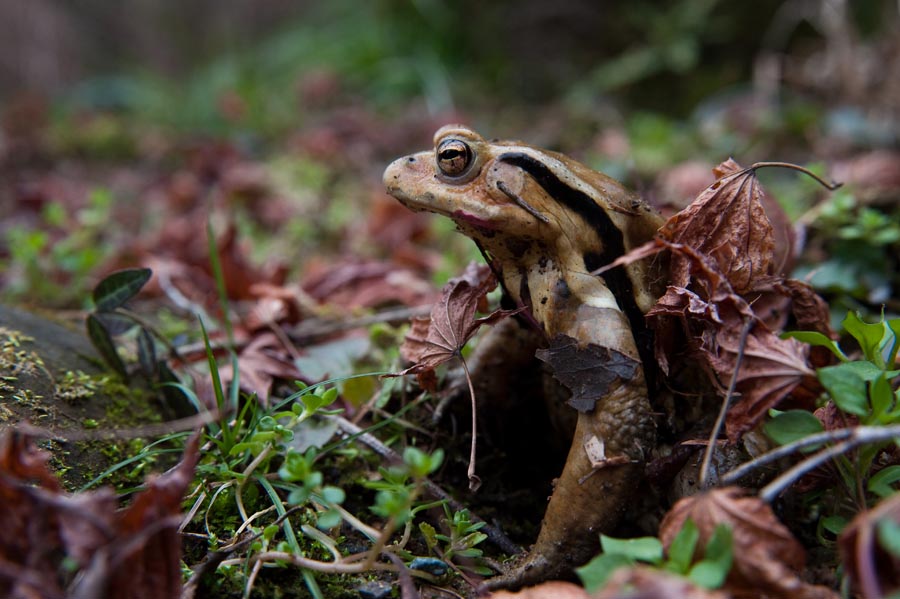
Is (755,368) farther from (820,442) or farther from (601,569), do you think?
(601,569)

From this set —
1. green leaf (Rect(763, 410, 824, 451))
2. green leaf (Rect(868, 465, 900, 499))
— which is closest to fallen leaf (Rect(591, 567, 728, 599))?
green leaf (Rect(763, 410, 824, 451))

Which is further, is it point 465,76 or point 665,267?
point 465,76

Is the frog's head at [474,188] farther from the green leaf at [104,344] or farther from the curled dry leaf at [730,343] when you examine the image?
the green leaf at [104,344]

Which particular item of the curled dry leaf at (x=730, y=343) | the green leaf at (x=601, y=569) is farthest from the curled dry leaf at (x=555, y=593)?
the curled dry leaf at (x=730, y=343)

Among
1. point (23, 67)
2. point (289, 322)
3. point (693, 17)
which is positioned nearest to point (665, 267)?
point (289, 322)

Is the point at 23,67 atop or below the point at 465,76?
atop

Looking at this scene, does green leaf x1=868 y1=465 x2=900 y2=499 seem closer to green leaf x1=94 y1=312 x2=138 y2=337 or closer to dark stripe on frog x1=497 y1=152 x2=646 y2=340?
dark stripe on frog x1=497 y1=152 x2=646 y2=340

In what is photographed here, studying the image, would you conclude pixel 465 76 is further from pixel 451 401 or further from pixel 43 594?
pixel 43 594
